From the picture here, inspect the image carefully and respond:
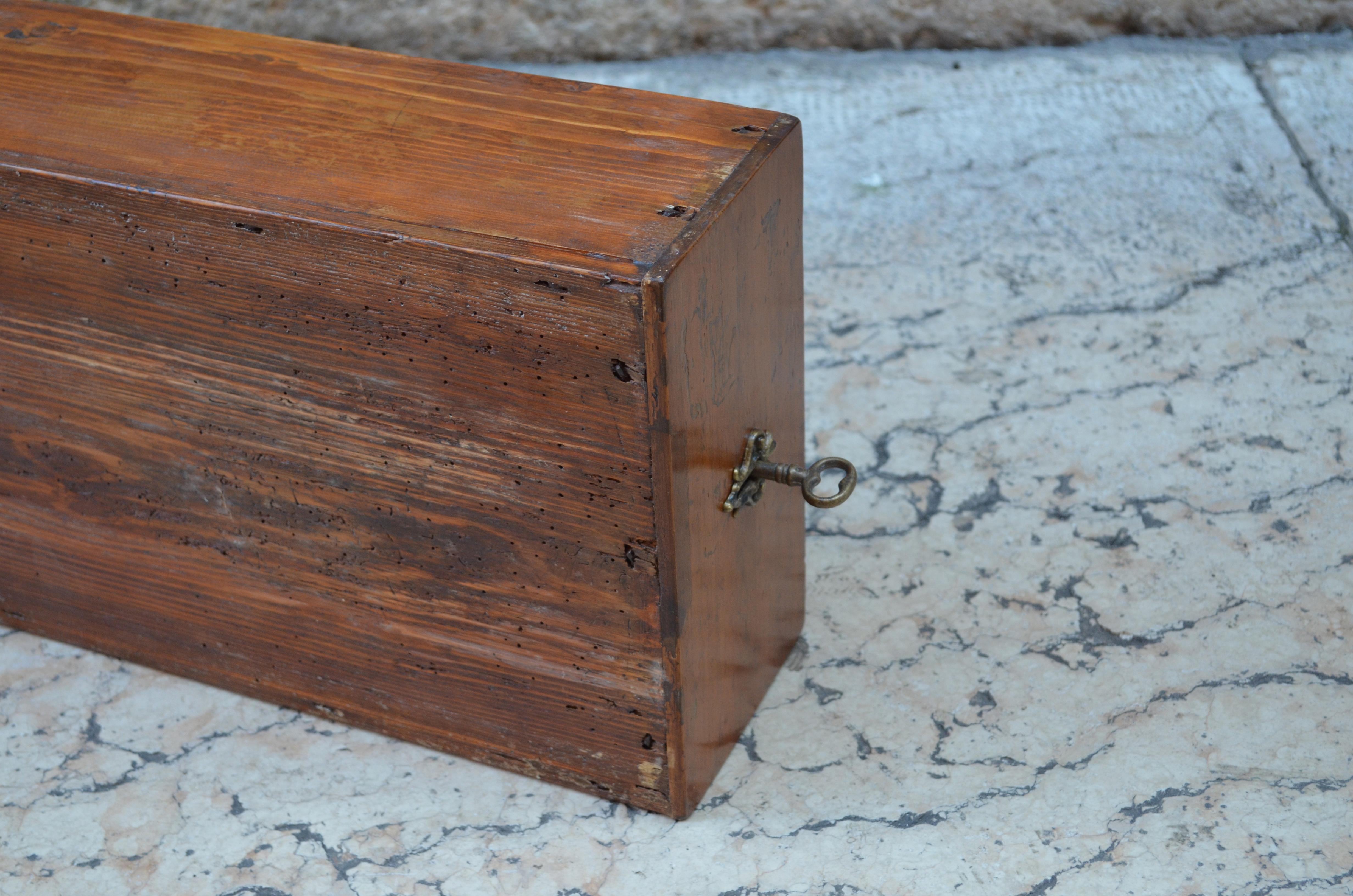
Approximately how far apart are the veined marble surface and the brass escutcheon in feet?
0.93

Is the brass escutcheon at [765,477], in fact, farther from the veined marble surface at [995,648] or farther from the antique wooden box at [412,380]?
the veined marble surface at [995,648]

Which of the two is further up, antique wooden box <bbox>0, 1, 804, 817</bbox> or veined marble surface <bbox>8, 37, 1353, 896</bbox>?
antique wooden box <bbox>0, 1, 804, 817</bbox>

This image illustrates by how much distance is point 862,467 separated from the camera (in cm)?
177

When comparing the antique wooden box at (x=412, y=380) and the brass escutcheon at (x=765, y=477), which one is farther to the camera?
the brass escutcheon at (x=765, y=477)

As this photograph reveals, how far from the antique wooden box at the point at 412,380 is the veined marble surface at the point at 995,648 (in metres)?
0.08

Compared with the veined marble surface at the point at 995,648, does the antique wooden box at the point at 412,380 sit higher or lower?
higher

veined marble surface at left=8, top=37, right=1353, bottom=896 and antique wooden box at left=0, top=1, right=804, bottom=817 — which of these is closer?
antique wooden box at left=0, top=1, right=804, bottom=817

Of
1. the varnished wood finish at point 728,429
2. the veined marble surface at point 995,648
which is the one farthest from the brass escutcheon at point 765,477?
the veined marble surface at point 995,648

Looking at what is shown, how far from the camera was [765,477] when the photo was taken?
4.22ft

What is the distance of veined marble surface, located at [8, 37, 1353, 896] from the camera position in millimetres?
1300

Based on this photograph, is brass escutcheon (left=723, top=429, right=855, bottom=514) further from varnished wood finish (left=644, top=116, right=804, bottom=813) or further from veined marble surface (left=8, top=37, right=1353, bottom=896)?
veined marble surface (left=8, top=37, right=1353, bottom=896)

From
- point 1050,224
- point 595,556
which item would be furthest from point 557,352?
point 1050,224

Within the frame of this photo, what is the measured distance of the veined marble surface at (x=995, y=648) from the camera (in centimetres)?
130

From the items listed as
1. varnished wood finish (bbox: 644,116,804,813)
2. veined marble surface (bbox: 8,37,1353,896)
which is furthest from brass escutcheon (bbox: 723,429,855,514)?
veined marble surface (bbox: 8,37,1353,896)
